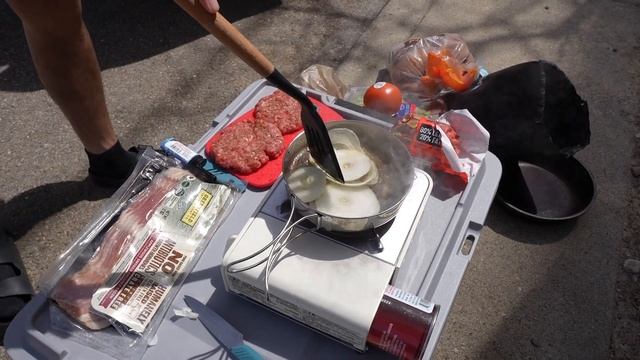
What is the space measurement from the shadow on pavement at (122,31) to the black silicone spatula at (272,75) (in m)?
1.54

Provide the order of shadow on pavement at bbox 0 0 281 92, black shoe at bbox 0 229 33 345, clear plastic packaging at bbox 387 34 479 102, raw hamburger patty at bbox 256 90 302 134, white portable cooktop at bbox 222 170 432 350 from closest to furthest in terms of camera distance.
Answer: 1. white portable cooktop at bbox 222 170 432 350
2. black shoe at bbox 0 229 33 345
3. raw hamburger patty at bbox 256 90 302 134
4. clear plastic packaging at bbox 387 34 479 102
5. shadow on pavement at bbox 0 0 281 92

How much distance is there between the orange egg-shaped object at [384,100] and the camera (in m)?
1.77

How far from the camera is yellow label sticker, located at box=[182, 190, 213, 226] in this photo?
4.24 feet

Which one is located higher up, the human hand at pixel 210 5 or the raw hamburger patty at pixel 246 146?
the human hand at pixel 210 5

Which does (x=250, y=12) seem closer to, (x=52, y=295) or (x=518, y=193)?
(x=518, y=193)

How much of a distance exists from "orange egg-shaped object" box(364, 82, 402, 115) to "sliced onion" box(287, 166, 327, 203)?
2.48 feet

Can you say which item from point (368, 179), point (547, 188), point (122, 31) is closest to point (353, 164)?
point (368, 179)

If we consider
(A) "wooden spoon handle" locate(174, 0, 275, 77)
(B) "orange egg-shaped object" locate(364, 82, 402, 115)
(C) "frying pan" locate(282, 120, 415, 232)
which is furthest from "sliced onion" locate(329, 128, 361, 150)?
(B) "orange egg-shaped object" locate(364, 82, 402, 115)

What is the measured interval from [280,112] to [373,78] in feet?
2.85

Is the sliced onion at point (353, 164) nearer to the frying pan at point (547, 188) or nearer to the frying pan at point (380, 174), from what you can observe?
the frying pan at point (380, 174)

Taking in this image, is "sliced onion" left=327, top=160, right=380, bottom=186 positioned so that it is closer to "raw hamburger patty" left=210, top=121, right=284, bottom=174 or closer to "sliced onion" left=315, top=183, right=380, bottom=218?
"sliced onion" left=315, top=183, right=380, bottom=218

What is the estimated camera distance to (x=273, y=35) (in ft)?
8.29

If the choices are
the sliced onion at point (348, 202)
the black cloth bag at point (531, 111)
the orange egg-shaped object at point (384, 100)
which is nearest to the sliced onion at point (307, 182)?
the sliced onion at point (348, 202)

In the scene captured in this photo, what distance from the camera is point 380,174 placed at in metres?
1.15
